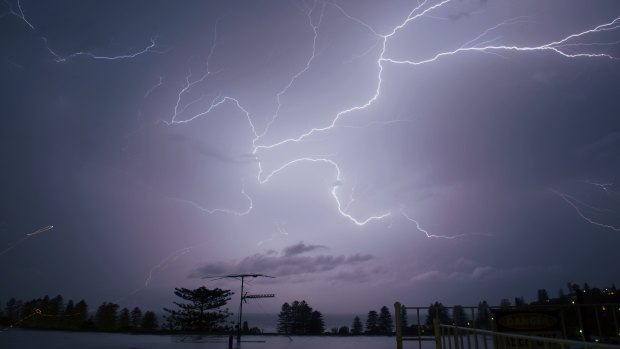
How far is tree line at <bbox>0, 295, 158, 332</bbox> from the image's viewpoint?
137 ft

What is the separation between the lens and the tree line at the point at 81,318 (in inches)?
1643

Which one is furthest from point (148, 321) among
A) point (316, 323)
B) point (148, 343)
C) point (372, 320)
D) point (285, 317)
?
point (372, 320)

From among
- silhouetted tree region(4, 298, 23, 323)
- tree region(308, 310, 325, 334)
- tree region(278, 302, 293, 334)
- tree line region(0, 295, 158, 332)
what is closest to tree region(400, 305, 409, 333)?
tree region(308, 310, 325, 334)

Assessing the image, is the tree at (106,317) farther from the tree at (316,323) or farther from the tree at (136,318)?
the tree at (316,323)

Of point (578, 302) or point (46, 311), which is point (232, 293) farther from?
point (578, 302)

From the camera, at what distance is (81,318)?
150ft

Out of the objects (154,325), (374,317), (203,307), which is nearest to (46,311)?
(154,325)

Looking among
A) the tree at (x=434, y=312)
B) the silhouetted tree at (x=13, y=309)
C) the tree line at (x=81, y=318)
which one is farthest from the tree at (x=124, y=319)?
the tree at (x=434, y=312)

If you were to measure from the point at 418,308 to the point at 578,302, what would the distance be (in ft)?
12.5

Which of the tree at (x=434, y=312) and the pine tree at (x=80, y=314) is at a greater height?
the tree at (x=434, y=312)

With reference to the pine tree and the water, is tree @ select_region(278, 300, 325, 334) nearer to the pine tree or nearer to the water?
the water

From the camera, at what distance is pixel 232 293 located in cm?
4134

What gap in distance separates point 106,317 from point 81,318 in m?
5.38

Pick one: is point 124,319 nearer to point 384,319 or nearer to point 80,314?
point 80,314
